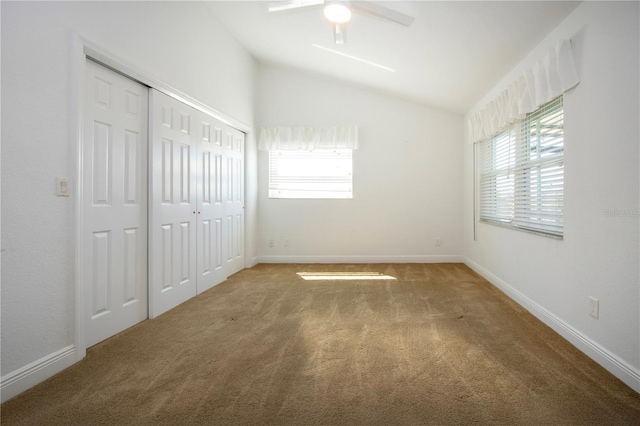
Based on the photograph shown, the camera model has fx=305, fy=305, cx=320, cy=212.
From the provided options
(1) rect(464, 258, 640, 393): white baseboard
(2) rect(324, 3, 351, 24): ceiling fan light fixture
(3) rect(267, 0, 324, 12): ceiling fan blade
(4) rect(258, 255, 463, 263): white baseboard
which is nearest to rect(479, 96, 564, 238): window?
(1) rect(464, 258, 640, 393): white baseboard

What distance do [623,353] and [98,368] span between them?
9.68 ft

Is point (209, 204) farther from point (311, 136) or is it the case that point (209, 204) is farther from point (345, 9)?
point (345, 9)

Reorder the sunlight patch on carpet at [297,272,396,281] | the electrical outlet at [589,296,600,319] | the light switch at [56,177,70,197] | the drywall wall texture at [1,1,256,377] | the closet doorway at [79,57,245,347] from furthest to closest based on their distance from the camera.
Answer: the sunlight patch on carpet at [297,272,396,281]
the closet doorway at [79,57,245,347]
the electrical outlet at [589,296,600,319]
the light switch at [56,177,70,197]
the drywall wall texture at [1,1,256,377]

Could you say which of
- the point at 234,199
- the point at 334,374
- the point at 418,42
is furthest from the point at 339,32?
the point at 334,374

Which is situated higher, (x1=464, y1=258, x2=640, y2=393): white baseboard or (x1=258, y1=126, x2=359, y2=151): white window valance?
(x1=258, y1=126, x2=359, y2=151): white window valance

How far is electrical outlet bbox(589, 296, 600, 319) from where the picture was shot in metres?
1.88

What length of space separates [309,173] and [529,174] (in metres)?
2.92

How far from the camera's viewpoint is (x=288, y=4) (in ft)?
7.56

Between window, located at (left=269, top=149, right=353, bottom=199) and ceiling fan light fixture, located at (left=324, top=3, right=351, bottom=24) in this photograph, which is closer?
ceiling fan light fixture, located at (left=324, top=3, right=351, bottom=24)

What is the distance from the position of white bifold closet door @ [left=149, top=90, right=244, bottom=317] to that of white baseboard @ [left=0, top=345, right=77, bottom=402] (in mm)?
773

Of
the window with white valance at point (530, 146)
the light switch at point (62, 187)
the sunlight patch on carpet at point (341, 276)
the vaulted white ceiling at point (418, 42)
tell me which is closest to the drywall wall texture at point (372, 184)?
the vaulted white ceiling at point (418, 42)

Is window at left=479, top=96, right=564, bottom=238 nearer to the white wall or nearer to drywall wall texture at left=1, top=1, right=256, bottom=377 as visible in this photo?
the white wall

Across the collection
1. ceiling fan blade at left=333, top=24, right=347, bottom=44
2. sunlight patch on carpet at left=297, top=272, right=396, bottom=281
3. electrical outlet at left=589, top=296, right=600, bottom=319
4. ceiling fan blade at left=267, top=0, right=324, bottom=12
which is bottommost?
sunlight patch on carpet at left=297, top=272, right=396, bottom=281

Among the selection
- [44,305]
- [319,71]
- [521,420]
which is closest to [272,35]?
[319,71]
